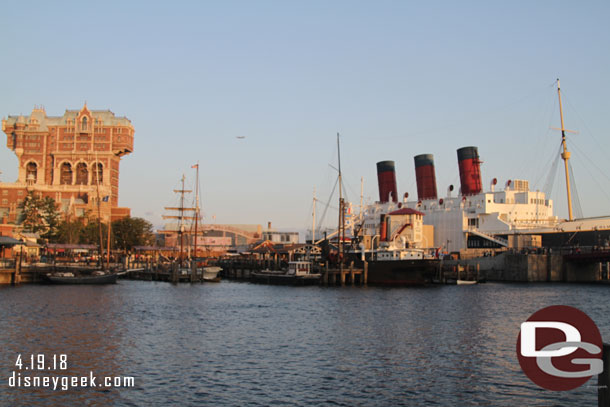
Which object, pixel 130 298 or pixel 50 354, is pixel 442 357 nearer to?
pixel 50 354

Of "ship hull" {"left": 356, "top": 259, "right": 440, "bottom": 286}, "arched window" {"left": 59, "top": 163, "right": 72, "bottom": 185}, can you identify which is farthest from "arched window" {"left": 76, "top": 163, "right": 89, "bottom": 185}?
"ship hull" {"left": 356, "top": 259, "right": 440, "bottom": 286}

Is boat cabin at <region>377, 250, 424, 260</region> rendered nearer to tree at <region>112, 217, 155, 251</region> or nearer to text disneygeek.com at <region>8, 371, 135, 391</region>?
text disneygeek.com at <region>8, 371, 135, 391</region>

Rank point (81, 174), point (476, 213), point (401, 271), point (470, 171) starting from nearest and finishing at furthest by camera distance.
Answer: point (401, 271) < point (476, 213) < point (470, 171) < point (81, 174)

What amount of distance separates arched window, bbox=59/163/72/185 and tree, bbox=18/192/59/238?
44142 millimetres

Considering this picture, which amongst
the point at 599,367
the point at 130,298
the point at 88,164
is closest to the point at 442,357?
the point at 599,367

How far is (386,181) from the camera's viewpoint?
144 meters

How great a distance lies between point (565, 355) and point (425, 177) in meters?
116

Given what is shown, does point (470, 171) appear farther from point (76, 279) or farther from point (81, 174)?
point (81, 174)

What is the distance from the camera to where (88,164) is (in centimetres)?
18262

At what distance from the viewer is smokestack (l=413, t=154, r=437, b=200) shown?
134 m

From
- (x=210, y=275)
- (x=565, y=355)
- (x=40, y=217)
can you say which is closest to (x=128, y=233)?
(x=40, y=217)

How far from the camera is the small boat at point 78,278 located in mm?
84375

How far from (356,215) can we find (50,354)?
113 m

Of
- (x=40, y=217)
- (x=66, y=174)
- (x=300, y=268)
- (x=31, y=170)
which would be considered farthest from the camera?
(x=31, y=170)
